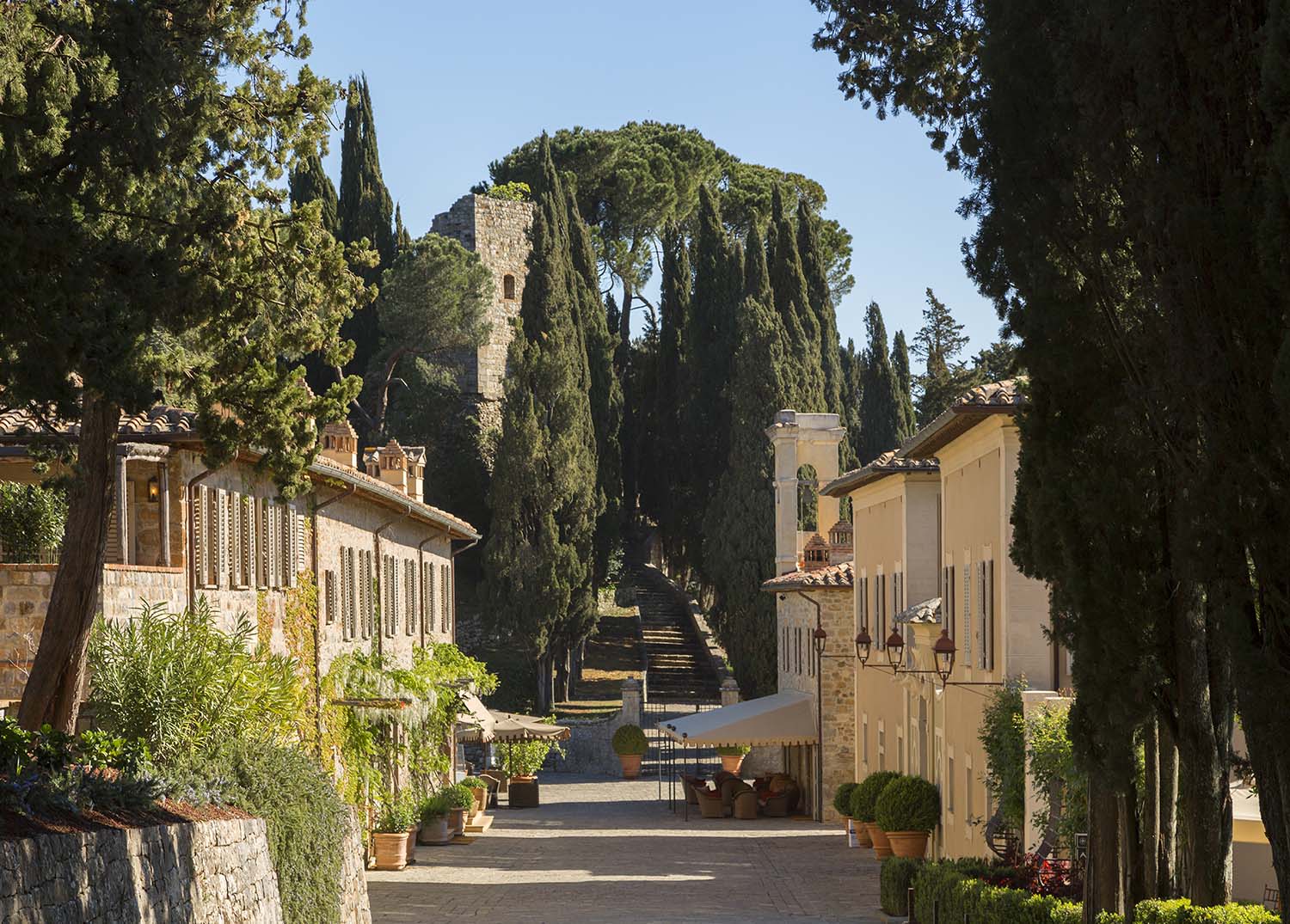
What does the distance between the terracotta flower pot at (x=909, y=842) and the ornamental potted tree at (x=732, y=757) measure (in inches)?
670

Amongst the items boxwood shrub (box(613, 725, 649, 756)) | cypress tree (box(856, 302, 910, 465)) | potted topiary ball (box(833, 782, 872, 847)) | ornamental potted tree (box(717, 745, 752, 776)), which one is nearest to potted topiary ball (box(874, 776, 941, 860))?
potted topiary ball (box(833, 782, 872, 847))

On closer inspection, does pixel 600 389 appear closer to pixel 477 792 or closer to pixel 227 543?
pixel 477 792

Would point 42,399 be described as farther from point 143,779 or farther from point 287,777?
point 287,777

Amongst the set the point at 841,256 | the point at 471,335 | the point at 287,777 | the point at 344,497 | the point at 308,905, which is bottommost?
the point at 308,905

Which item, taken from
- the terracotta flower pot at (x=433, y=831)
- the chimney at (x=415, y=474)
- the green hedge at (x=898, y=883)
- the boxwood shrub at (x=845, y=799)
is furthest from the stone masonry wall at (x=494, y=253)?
the green hedge at (x=898, y=883)

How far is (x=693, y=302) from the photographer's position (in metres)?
56.0

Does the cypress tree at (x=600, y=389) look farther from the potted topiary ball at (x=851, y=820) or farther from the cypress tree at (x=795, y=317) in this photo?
the potted topiary ball at (x=851, y=820)

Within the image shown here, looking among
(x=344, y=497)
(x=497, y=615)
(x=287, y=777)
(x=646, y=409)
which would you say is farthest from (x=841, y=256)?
(x=287, y=777)

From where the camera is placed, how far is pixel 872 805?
27.0 metres

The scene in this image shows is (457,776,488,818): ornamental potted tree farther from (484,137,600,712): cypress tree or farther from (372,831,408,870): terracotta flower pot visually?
(484,137,600,712): cypress tree

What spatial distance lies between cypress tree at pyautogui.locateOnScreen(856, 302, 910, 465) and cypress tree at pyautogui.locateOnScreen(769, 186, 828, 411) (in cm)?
516

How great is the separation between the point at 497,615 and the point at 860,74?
38446mm

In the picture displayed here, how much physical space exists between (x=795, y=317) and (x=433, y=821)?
25484mm

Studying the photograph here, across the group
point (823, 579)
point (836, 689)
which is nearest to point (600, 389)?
point (823, 579)
